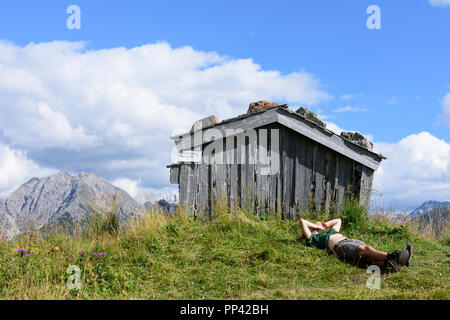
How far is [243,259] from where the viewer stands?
762cm

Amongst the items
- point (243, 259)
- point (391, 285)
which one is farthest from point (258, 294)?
point (391, 285)

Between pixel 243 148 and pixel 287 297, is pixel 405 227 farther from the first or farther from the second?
pixel 287 297

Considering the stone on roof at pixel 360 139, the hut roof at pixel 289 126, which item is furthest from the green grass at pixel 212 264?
the stone on roof at pixel 360 139

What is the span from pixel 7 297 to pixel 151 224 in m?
3.66

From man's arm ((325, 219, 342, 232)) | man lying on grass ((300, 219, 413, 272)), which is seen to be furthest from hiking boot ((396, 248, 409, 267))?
man's arm ((325, 219, 342, 232))

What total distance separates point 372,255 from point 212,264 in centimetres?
289

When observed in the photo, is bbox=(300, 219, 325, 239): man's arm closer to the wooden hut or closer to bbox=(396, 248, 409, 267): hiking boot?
the wooden hut

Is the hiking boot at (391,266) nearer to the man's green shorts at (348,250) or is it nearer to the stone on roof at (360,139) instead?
the man's green shorts at (348,250)

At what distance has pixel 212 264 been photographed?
24.7ft

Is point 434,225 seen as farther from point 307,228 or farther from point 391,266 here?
point 391,266

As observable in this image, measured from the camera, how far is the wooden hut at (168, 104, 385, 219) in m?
10.5

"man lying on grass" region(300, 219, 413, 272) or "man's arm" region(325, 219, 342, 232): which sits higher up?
"man's arm" region(325, 219, 342, 232)

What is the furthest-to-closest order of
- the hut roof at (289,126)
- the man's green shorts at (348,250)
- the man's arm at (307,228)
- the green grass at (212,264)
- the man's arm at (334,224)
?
the hut roof at (289,126)
the man's arm at (334,224)
the man's arm at (307,228)
the man's green shorts at (348,250)
the green grass at (212,264)

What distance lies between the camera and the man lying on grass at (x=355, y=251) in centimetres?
704
